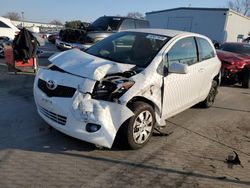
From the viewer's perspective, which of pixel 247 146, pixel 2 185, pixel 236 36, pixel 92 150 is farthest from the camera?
pixel 236 36

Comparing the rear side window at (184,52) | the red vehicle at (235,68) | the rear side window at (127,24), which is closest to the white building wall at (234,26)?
the rear side window at (127,24)

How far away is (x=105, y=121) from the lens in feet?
13.8

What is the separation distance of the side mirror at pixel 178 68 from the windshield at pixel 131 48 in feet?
1.14

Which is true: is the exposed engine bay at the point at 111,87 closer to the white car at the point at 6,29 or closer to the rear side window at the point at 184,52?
the rear side window at the point at 184,52

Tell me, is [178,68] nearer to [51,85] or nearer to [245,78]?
[51,85]

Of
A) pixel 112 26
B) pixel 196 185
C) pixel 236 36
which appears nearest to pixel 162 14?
pixel 236 36

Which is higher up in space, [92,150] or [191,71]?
[191,71]

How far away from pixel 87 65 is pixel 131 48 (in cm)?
119

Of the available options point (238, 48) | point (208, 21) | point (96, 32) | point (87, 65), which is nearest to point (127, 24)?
point (96, 32)

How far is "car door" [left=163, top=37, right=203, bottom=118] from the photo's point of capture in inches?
205

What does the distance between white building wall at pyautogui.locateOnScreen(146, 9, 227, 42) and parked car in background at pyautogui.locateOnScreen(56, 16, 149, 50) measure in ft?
70.9

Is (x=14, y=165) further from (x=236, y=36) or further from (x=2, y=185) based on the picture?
(x=236, y=36)

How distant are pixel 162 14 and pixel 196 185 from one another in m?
36.7

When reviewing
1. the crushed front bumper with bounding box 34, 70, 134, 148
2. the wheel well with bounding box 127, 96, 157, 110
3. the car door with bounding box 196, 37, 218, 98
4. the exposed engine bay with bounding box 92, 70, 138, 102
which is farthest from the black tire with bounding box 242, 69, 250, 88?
the crushed front bumper with bounding box 34, 70, 134, 148
